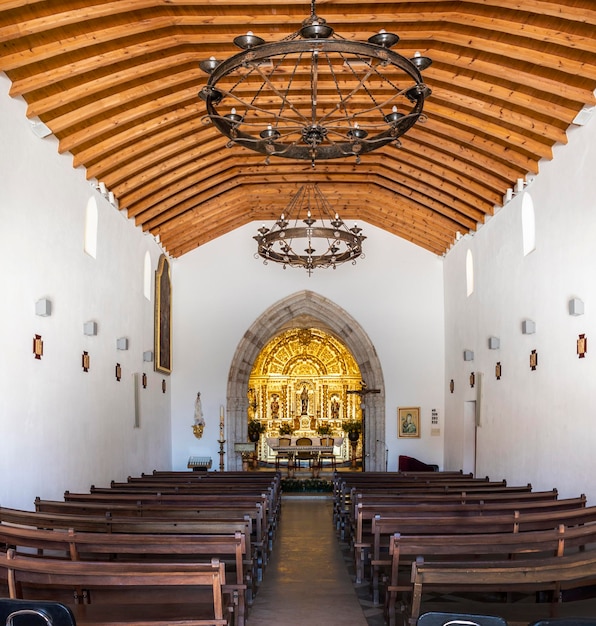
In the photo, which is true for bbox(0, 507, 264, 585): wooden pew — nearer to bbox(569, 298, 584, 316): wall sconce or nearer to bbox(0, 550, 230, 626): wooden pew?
bbox(0, 550, 230, 626): wooden pew

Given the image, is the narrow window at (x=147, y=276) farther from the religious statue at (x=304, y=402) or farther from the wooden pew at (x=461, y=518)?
the religious statue at (x=304, y=402)

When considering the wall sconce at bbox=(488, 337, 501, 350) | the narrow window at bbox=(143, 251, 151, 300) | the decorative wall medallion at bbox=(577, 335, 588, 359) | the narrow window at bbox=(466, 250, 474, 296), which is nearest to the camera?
the decorative wall medallion at bbox=(577, 335, 588, 359)

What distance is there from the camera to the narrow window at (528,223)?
436 inches

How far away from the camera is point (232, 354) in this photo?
17.9m

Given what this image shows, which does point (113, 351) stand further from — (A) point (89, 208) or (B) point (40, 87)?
(B) point (40, 87)

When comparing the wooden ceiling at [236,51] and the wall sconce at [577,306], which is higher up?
the wooden ceiling at [236,51]

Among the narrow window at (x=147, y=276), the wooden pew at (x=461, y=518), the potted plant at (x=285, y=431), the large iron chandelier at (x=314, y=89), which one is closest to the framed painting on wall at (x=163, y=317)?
the narrow window at (x=147, y=276)

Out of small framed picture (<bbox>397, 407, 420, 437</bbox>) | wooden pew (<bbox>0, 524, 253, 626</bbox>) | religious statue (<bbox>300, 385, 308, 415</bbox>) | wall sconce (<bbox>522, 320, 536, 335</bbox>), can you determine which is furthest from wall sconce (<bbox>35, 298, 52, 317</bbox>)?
religious statue (<bbox>300, 385, 308, 415</bbox>)

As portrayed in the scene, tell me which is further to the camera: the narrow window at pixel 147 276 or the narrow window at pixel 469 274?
the narrow window at pixel 469 274

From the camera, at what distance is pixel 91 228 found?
11.3 m

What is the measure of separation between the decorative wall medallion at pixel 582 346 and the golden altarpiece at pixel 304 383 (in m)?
17.2

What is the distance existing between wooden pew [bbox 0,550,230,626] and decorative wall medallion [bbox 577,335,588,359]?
18.3 ft

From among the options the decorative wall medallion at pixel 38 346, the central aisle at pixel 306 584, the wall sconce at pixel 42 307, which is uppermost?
the wall sconce at pixel 42 307

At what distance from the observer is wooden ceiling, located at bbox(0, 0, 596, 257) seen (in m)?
7.69
